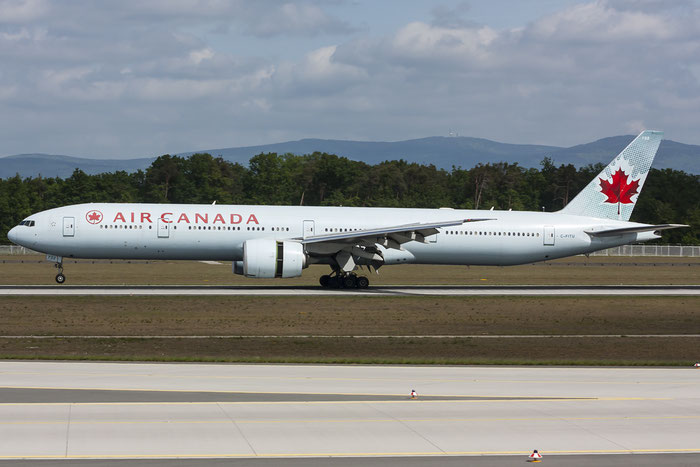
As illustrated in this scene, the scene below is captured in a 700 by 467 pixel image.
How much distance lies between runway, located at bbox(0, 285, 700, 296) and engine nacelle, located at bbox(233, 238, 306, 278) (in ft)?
3.34

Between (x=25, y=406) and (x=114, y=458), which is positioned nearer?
(x=114, y=458)

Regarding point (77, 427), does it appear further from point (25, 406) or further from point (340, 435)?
point (340, 435)

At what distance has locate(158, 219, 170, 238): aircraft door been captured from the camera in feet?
134

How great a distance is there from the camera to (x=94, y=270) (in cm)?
6084

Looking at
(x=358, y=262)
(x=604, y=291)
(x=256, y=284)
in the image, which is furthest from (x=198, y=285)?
(x=604, y=291)

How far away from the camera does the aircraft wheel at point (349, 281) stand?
4312 cm

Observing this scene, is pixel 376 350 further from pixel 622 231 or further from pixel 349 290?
pixel 622 231

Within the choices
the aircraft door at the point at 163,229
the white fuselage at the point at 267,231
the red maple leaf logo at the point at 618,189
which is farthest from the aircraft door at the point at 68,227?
the red maple leaf logo at the point at 618,189

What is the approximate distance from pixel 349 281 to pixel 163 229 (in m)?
9.55

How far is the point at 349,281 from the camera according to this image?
142 feet

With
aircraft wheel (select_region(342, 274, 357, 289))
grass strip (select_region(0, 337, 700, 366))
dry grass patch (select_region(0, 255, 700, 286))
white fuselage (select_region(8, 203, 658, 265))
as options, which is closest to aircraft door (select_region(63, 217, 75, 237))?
white fuselage (select_region(8, 203, 658, 265))

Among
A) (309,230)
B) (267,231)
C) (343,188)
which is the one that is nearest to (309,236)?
(309,230)

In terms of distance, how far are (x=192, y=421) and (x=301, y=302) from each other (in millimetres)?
22038

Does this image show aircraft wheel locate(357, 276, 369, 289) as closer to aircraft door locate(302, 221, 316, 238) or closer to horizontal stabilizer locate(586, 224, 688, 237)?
aircraft door locate(302, 221, 316, 238)
